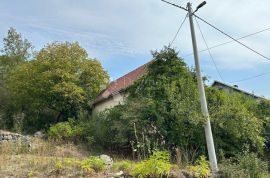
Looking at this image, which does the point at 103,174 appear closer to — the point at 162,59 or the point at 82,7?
the point at 82,7

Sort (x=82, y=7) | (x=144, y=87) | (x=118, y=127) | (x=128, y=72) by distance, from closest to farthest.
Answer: (x=82, y=7) → (x=118, y=127) → (x=144, y=87) → (x=128, y=72)

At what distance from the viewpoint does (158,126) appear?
47.8 feet

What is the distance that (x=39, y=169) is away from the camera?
29.1 feet

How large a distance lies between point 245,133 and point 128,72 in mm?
17633

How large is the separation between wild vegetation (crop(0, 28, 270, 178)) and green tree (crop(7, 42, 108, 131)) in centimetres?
7

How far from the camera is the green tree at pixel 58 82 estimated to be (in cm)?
2386

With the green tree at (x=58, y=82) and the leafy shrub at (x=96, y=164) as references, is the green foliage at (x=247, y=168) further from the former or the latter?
the green tree at (x=58, y=82)

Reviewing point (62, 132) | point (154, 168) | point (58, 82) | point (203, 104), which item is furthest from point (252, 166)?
point (58, 82)

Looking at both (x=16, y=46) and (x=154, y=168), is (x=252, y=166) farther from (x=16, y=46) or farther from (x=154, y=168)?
(x=16, y=46)

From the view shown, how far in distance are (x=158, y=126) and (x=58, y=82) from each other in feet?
37.0

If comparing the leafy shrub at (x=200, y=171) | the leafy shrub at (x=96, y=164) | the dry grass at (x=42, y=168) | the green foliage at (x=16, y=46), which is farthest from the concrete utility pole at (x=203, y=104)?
the green foliage at (x=16, y=46)

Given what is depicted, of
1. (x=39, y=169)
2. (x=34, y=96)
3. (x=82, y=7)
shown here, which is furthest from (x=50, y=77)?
(x=39, y=169)

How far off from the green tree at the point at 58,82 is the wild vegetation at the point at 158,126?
0.23ft

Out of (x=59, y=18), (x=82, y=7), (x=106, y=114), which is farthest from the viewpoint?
(x=106, y=114)
